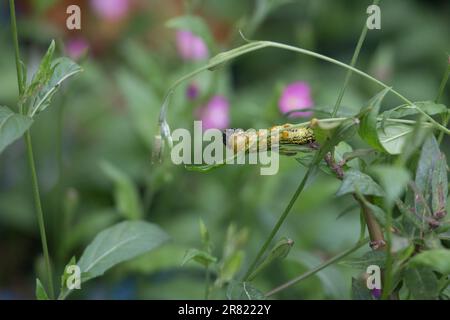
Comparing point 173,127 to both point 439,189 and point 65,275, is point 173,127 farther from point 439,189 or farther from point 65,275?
point 439,189

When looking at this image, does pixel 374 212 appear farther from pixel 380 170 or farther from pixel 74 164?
pixel 74 164

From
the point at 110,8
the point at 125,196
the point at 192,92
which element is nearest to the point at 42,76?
the point at 125,196

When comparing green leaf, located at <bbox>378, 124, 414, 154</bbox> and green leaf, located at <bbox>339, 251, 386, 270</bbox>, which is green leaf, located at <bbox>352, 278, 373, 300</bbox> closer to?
green leaf, located at <bbox>339, 251, 386, 270</bbox>

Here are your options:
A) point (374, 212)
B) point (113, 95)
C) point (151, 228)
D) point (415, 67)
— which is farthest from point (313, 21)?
point (374, 212)

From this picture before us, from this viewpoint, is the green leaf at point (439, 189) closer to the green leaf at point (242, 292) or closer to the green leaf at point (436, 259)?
the green leaf at point (436, 259)
